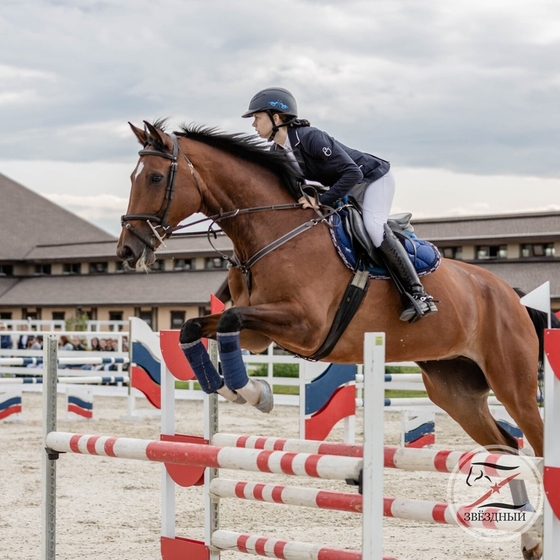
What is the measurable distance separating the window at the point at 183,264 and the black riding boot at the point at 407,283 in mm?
31550

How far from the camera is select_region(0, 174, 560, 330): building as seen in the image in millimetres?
28938

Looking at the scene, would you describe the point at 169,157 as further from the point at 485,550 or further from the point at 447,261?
the point at 485,550

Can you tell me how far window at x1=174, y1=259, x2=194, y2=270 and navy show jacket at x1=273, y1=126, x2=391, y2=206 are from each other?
31473mm

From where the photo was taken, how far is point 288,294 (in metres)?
4.00

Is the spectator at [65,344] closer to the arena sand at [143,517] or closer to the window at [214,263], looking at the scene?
the arena sand at [143,517]

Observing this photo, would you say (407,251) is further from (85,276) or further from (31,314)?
(31,314)

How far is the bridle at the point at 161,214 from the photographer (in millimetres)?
3969

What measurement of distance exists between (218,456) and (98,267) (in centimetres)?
3628

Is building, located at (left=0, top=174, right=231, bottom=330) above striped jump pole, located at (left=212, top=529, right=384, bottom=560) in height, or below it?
above

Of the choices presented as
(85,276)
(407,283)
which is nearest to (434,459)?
(407,283)

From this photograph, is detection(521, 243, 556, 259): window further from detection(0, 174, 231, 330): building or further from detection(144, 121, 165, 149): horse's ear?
detection(144, 121, 165, 149): horse's ear

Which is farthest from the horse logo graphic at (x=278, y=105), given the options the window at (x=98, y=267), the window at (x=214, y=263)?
the window at (x=98, y=267)

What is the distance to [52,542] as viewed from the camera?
4.10 metres

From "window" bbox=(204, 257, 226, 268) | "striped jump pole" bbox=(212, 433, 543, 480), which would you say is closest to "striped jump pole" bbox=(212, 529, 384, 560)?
"striped jump pole" bbox=(212, 433, 543, 480)
